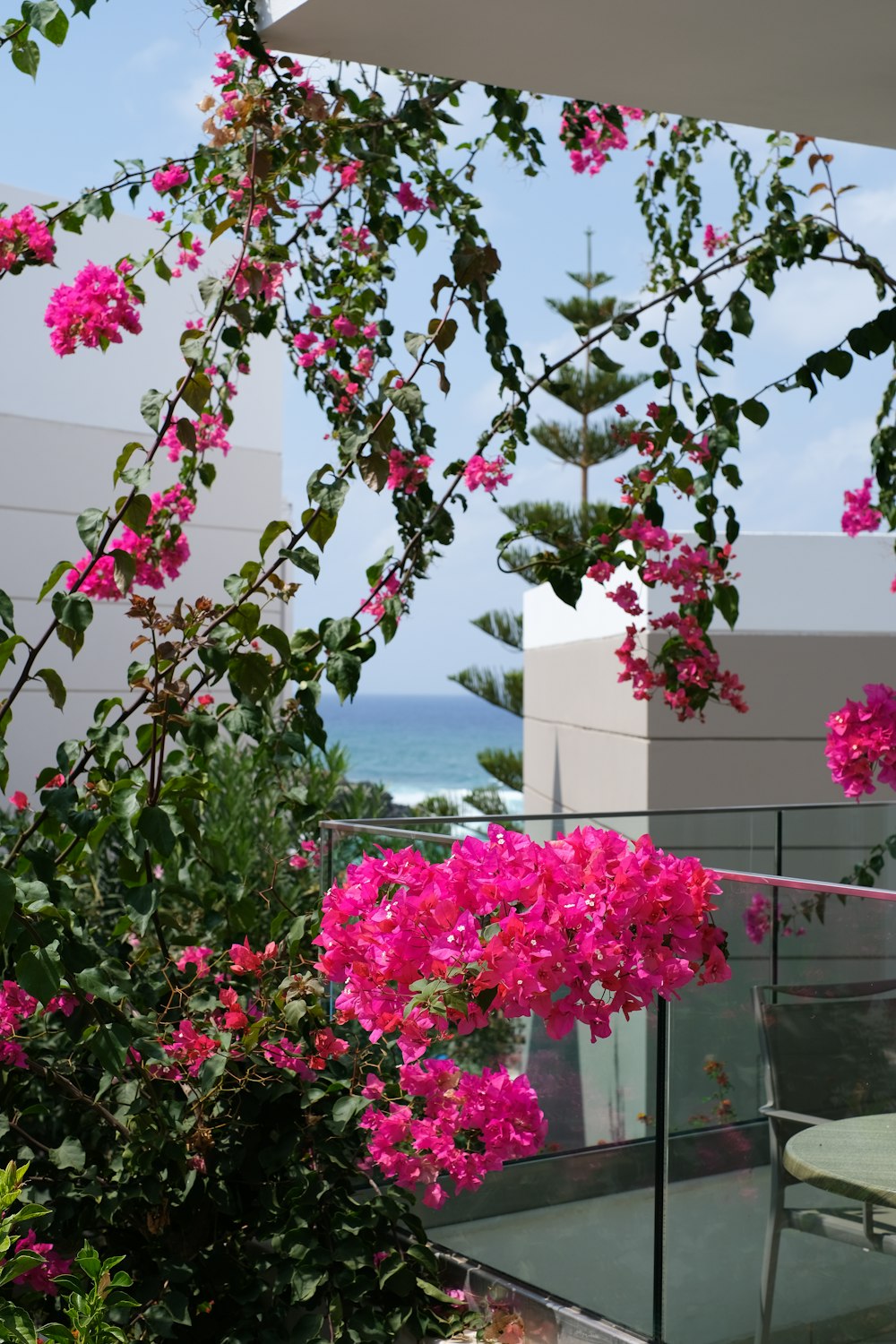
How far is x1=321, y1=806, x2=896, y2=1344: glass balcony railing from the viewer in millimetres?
1692

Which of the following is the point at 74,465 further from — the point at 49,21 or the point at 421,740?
the point at 421,740

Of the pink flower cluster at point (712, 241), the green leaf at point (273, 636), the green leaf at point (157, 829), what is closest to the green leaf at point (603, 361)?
the green leaf at point (273, 636)

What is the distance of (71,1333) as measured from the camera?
134cm

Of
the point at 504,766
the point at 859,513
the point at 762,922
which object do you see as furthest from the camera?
the point at 504,766

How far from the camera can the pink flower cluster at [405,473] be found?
266 centimetres

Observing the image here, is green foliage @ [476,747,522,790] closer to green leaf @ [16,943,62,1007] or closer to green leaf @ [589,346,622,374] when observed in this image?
green leaf @ [589,346,622,374]

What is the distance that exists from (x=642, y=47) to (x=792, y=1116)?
5.71 ft

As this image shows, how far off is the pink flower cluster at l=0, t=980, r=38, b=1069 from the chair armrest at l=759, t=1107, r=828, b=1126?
113 cm

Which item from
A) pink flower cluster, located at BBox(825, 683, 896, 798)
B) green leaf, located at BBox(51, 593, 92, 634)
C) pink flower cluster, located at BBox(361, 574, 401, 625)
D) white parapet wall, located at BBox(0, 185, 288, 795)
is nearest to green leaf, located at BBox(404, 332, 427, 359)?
pink flower cluster, located at BBox(361, 574, 401, 625)

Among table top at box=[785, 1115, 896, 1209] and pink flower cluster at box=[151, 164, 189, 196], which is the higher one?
pink flower cluster at box=[151, 164, 189, 196]

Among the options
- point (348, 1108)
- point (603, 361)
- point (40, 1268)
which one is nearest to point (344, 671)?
point (348, 1108)

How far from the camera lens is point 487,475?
2.87m

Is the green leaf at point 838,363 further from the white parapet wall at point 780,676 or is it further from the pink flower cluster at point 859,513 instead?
the white parapet wall at point 780,676

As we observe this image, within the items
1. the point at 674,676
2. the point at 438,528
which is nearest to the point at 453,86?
the point at 438,528
